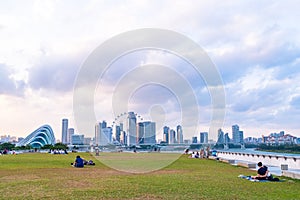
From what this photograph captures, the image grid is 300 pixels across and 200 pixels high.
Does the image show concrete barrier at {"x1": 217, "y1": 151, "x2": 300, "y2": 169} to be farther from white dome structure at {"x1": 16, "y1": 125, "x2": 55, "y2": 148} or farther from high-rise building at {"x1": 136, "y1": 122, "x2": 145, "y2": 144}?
white dome structure at {"x1": 16, "y1": 125, "x2": 55, "y2": 148}

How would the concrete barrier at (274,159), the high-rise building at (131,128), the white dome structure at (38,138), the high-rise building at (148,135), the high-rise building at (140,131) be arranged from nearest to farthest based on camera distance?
the concrete barrier at (274,159)
the high-rise building at (148,135)
the high-rise building at (131,128)
the high-rise building at (140,131)
the white dome structure at (38,138)

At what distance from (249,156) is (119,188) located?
62.9 ft

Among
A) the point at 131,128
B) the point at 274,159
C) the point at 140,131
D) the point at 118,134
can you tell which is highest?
the point at 131,128

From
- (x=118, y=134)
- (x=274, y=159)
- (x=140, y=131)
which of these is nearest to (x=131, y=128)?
(x=140, y=131)

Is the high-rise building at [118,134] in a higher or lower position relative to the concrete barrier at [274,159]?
higher

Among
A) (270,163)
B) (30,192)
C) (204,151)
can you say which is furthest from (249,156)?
(30,192)

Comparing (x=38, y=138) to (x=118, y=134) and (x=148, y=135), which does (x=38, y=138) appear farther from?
(x=148, y=135)

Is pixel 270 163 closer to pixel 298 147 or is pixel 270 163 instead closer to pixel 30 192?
pixel 30 192

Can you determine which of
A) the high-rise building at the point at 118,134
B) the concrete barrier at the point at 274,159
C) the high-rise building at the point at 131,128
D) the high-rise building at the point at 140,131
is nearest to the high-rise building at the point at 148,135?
the high-rise building at the point at 140,131

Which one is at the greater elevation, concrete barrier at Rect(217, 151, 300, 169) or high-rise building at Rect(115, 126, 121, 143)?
high-rise building at Rect(115, 126, 121, 143)

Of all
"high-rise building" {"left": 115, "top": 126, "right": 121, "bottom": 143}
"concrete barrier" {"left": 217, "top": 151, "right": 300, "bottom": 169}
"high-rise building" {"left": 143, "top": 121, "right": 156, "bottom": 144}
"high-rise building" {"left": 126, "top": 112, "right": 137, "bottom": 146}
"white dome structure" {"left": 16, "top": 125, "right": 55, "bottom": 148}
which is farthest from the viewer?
"white dome structure" {"left": 16, "top": 125, "right": 55, "bottom": 148}

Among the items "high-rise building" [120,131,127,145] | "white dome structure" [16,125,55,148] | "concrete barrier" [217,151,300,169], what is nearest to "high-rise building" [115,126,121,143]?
"high-rise building" [120,131,127,145]

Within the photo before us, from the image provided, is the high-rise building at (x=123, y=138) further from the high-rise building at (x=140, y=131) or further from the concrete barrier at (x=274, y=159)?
the concrete barrier at (x=274, y=159)

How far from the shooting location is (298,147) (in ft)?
185
